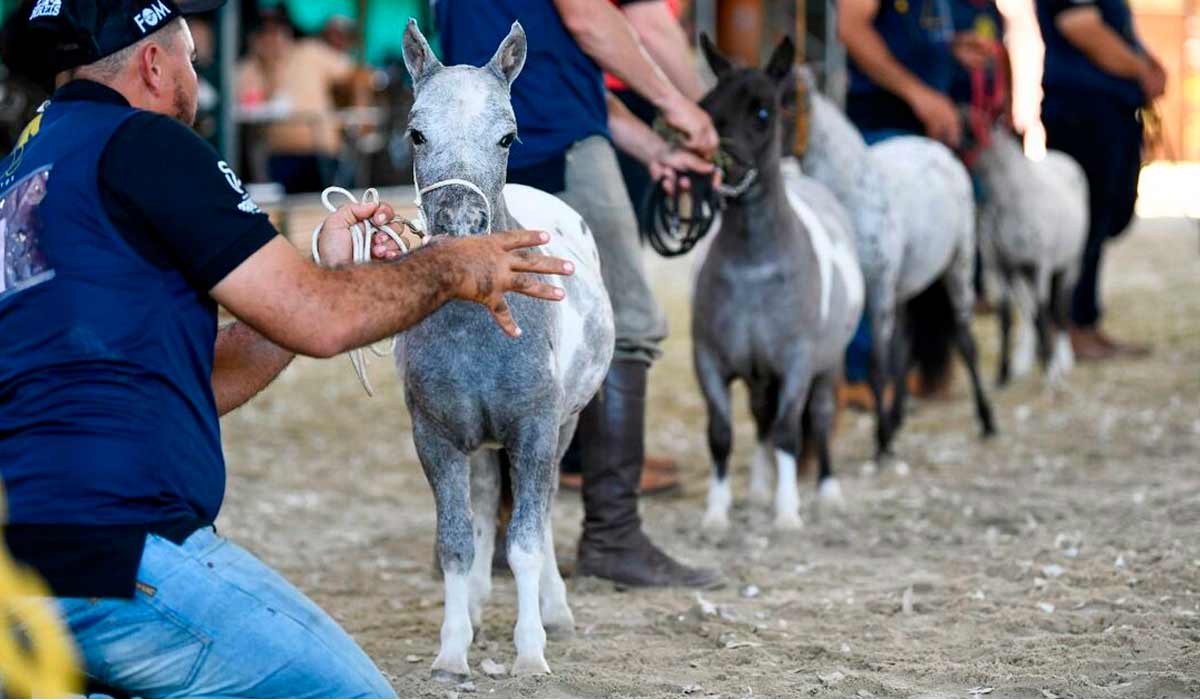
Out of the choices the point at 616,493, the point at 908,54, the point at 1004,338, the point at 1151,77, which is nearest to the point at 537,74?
the point at 616,493

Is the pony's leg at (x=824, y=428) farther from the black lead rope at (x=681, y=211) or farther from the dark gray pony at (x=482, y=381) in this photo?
the dark gray pony at (x=482, y=381)

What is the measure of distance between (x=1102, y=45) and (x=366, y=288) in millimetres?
7785

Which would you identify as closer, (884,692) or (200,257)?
(200,257)

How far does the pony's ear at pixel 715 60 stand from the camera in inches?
246

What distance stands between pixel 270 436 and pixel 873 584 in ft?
13.5

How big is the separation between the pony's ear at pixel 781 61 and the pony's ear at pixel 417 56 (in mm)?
2575

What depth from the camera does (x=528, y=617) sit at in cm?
413

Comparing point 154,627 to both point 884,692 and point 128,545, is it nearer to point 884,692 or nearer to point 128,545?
point 128,545

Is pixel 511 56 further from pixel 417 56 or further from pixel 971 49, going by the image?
pixel 971 49

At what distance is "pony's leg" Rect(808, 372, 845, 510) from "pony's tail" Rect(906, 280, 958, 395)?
2.12m

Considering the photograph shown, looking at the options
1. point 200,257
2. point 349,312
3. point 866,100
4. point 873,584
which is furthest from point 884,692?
point 866,100

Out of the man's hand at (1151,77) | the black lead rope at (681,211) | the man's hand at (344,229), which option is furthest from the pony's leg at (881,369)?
the man's hand at (344,229)

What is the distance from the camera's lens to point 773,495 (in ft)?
22.2

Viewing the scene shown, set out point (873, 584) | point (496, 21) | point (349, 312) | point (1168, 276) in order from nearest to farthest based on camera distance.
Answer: point (349, 312) → point (496, 21) → point (873, 584) → point (1168, 276)
